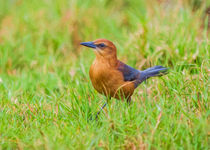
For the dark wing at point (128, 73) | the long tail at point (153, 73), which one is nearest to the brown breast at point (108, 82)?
the dark wing at point (128, 73)

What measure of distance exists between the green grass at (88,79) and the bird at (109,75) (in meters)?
0.15

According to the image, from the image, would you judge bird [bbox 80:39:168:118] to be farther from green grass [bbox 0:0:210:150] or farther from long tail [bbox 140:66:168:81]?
green grass [bbox 0:0:210:150]

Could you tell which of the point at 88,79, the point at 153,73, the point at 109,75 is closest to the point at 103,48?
the point at 109,75

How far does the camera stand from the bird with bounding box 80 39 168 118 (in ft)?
13.8

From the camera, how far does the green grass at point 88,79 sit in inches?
133

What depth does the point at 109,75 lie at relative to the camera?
4234 millimetres

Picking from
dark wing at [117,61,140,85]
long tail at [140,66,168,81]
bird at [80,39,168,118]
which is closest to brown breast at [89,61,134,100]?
bird at [80,39,168,118]

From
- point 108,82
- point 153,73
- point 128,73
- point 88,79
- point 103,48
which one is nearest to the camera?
point 108,82

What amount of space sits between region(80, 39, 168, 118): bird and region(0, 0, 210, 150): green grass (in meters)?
0.15

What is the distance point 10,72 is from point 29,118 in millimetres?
2283

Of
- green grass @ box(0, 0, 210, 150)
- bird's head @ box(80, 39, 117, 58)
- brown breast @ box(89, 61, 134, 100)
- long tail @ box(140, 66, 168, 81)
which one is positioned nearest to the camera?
green grass @ box(0, 0, 210, 150)

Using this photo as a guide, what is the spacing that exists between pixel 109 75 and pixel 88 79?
108 centimetres

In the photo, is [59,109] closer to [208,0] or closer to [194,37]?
[194,37]

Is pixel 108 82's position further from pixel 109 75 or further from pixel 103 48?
pixel 103 48
